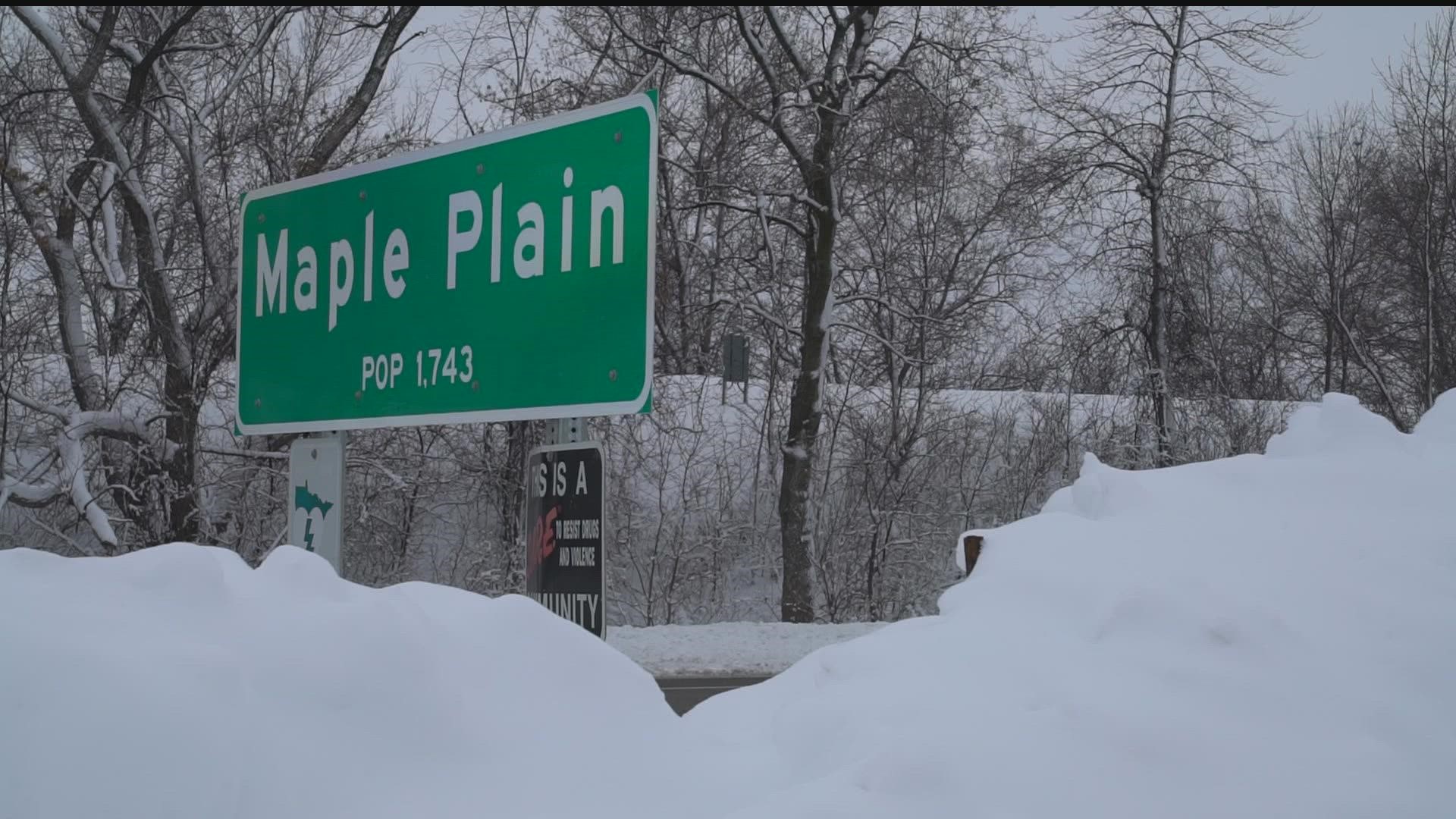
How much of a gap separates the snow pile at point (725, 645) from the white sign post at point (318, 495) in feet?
25.2

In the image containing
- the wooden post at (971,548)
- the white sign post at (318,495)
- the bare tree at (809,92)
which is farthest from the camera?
the bare tree at (809,92)

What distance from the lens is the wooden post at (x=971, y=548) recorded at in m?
3.54

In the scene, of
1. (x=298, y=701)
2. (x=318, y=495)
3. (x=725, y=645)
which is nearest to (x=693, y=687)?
(x=725, y=645)

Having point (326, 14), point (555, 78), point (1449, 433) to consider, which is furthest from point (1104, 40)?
point (1449, 433)

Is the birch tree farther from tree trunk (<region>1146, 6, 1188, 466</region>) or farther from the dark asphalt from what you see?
tree trunk (<region>1146, 6, 1188, 466</region>)

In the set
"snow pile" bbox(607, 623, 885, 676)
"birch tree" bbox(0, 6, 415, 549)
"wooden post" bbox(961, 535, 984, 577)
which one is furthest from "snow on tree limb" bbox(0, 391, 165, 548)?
"wooden post" bbox(961, 535, 984, 577)

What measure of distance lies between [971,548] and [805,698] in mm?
1090

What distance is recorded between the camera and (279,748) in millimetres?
1771

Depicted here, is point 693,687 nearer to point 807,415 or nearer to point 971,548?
point 807,415

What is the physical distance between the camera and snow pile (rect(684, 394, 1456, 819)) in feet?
7.12

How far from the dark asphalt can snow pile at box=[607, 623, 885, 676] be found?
0.22m

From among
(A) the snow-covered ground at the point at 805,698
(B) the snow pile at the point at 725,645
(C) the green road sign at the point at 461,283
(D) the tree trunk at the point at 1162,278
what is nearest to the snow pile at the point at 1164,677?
(A) the snow-covered ground at the point at 805,698

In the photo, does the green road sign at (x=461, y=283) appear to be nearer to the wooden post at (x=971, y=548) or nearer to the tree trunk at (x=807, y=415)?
the wooden post at (x=971, y=548)

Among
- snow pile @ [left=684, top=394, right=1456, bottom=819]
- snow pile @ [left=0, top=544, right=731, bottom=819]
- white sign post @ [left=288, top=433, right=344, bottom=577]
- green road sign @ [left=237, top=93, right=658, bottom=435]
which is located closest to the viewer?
snow pile @ [left=0, top=544, right=731, bottom=819]
